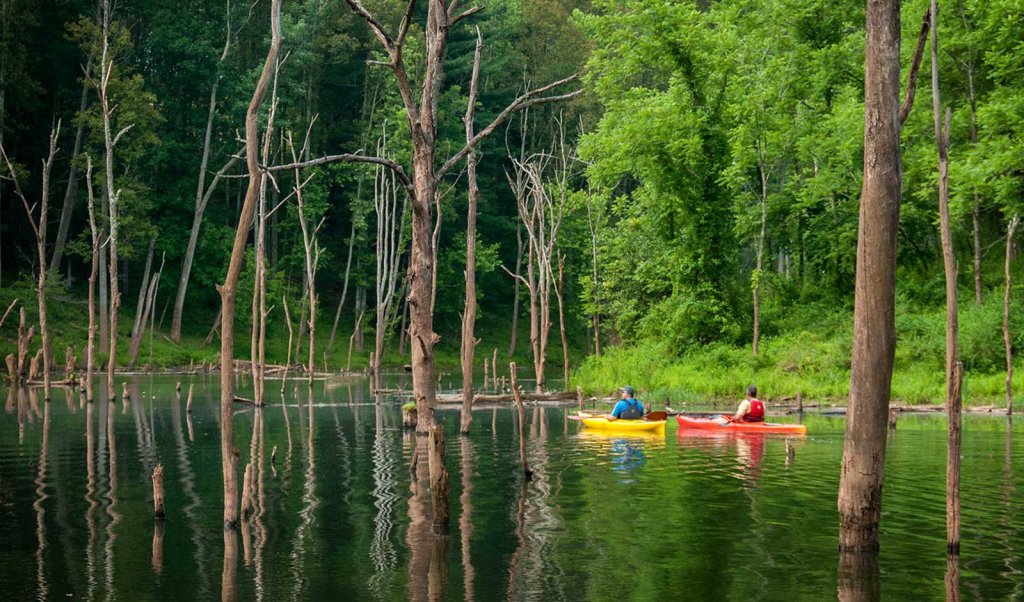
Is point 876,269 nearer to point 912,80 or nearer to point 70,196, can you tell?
point 912,80

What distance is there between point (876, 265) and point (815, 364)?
1131 inches

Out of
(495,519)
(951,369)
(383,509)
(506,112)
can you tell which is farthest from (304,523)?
(951,369)

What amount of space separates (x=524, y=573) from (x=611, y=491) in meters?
7.37

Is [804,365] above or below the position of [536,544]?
above

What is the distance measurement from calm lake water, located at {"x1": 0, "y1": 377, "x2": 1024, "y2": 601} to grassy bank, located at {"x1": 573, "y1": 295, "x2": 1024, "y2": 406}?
229 inches

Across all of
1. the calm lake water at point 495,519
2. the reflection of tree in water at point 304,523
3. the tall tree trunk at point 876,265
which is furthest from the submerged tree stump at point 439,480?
the tall tree trunk at point 876,265

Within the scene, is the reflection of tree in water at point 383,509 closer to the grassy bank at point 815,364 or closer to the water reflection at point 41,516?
the water reflection at point 41,516

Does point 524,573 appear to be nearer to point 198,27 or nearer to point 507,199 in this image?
point 198,27

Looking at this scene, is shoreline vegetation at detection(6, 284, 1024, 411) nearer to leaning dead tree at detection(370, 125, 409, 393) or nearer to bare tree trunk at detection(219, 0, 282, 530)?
leaning dead tree at detection(370, 125, 409, 393)

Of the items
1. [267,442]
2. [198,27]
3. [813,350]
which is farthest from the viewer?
[198,27]

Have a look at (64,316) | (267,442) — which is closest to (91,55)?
(64,316)

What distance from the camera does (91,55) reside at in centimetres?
5600

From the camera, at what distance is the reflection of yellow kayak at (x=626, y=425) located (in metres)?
32.7

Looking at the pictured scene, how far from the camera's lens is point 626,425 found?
32.7 m
